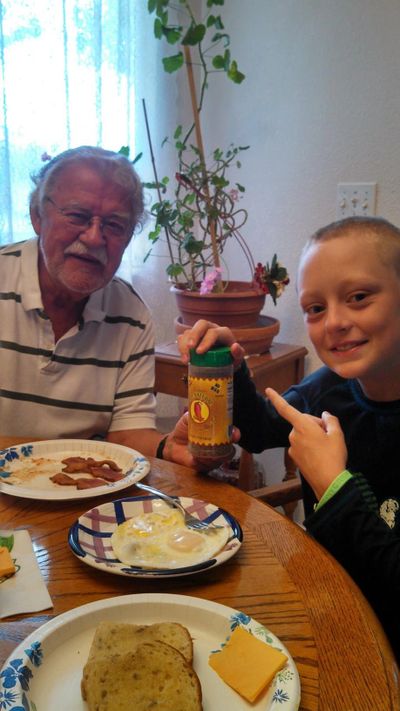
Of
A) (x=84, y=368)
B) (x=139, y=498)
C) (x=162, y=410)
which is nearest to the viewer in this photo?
(x=139, y=498)

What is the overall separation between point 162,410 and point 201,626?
6.18 feet

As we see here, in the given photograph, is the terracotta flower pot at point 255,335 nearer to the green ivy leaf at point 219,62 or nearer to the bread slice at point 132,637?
the green ivy leaf at point 219,62

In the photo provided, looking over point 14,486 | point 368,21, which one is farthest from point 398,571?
point 368,21

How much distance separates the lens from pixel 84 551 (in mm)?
748

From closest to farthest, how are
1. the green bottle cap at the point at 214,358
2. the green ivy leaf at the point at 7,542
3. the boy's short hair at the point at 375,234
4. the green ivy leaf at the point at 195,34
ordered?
the green ivy leaf at the point at 7,542 → the green bottle cap at the point at 214,358 → the boy's short hair at the point at 375,234 → the green ivy leaf at the point at 195,34

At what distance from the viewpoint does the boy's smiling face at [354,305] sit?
98cm

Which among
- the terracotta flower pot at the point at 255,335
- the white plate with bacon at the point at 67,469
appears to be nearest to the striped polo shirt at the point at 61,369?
the white plate with bacon at the point at 67,469

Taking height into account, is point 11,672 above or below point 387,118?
below

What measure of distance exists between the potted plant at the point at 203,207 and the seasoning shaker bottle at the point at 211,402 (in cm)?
97

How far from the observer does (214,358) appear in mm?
892

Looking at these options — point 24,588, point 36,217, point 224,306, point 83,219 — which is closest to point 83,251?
point 83,219

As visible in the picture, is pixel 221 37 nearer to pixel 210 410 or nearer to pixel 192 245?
pixel 192 245

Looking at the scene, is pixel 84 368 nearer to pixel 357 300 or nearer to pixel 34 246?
pixel 34 246

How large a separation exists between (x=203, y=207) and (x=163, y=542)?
1610 millimetres
